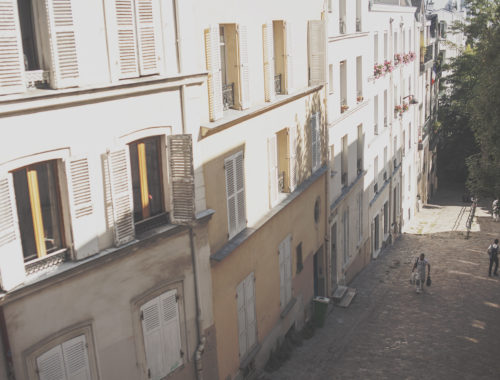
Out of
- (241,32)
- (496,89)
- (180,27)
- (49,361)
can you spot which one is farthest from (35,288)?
(496,89)

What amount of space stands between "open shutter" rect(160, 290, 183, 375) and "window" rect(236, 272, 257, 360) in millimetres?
2717

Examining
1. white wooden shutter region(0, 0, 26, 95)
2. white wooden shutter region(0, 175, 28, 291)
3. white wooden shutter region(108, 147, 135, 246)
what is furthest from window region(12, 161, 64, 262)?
white wooden shutter region(0, 0, 26, 95)

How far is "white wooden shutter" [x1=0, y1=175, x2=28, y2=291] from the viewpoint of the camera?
847cm

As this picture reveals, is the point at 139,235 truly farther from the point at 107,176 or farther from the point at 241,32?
the point at 241,32

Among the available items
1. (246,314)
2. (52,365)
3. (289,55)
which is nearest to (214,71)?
(289,55)

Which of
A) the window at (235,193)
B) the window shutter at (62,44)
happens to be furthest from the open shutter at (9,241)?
the window at (235,193)

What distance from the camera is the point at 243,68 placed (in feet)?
46.6

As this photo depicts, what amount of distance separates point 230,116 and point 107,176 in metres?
4.26

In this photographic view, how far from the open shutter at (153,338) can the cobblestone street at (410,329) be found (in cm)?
507

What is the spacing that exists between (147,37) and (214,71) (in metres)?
2.31

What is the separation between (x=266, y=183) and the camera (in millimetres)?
16203

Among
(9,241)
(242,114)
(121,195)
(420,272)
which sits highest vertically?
(242,114)

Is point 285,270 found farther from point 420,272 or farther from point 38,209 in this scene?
point 38,209

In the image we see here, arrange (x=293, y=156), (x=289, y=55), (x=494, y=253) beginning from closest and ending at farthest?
(x=289, y=55)
(x=293, y=156)
(x=494, y=253)
